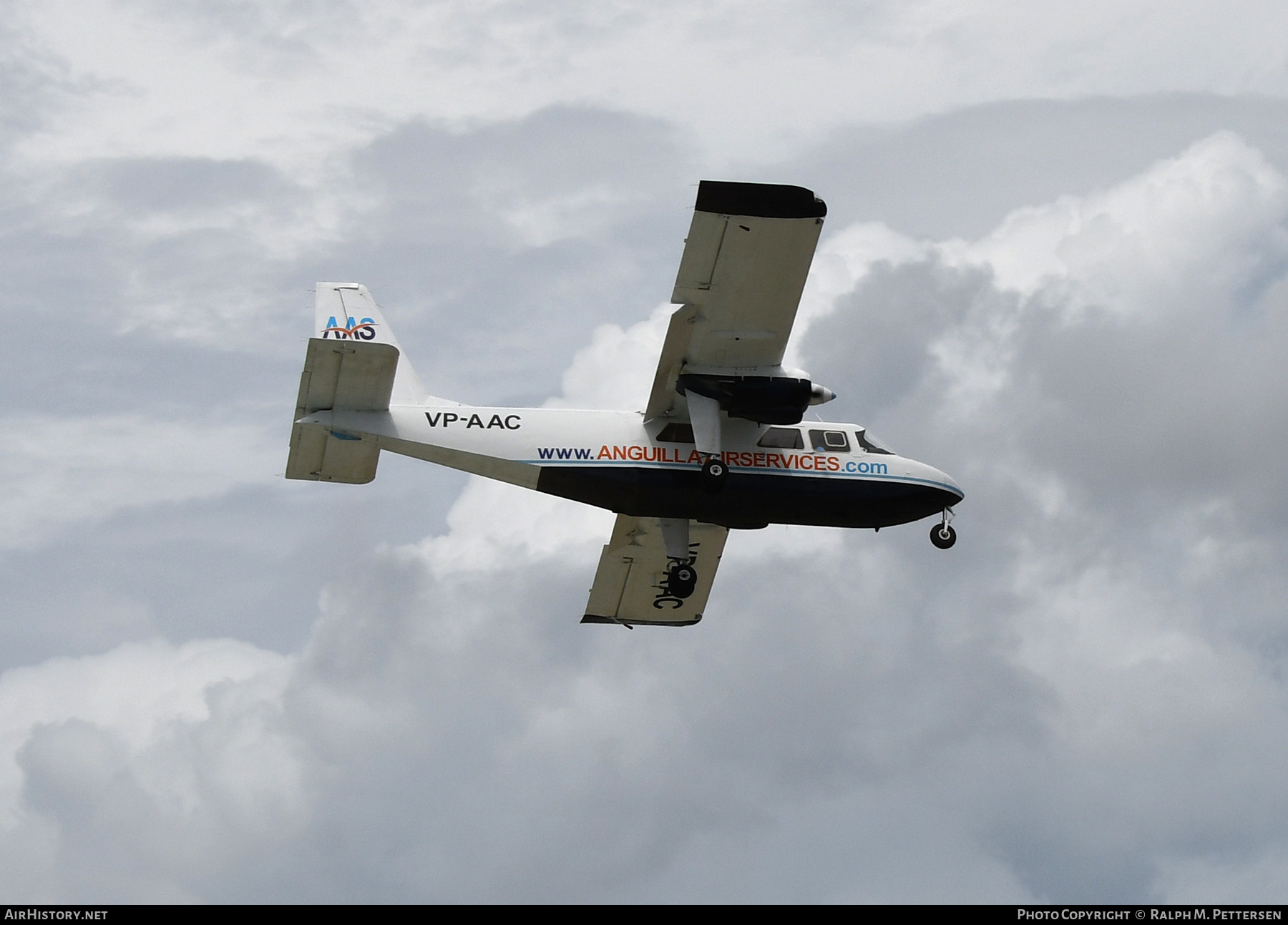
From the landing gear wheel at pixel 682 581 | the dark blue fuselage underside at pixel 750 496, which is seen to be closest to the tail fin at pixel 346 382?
the dark blue fuselage underside at pixel 750 496

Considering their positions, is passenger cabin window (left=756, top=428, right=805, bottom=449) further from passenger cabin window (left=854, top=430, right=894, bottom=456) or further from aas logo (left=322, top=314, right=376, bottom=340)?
aas logo (left=322, top=314, right=376, bottom=340)

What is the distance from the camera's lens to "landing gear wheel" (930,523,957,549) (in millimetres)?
44969

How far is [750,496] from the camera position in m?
42.8

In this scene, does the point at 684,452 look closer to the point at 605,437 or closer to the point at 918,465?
→ the point at 605,437

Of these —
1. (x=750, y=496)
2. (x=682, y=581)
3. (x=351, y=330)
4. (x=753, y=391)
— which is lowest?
(x=682, y=581)

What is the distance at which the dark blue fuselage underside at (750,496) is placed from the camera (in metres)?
42.0

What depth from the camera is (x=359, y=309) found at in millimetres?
42188

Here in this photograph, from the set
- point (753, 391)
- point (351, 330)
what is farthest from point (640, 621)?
point (351, 330)

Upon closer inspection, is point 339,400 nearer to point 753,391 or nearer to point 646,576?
point 753,391

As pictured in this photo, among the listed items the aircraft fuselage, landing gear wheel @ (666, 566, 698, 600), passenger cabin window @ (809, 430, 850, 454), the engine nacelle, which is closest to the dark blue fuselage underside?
the aircraft fuselage

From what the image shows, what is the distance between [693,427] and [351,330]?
7850 millimetres

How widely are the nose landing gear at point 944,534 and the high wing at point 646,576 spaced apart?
531 centimetres

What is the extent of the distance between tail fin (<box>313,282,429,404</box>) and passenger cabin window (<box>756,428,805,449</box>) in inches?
303
